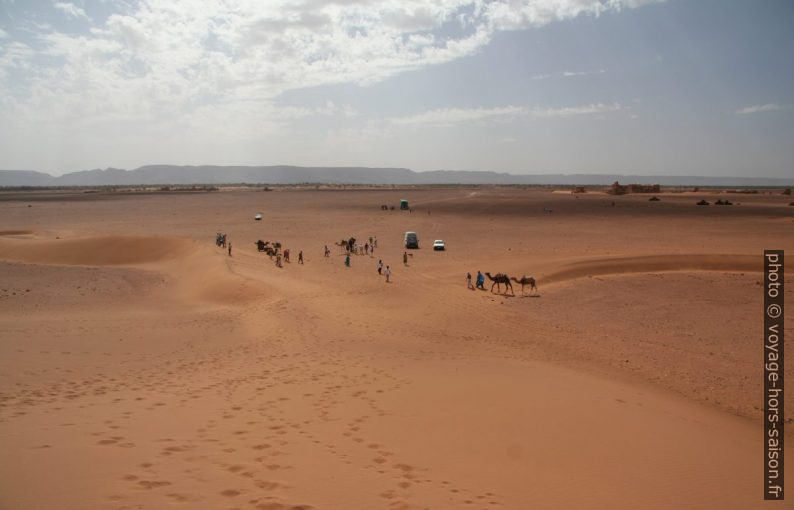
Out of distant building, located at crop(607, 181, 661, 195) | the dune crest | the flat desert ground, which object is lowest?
the flat desert ground

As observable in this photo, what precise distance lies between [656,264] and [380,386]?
88.4 feet

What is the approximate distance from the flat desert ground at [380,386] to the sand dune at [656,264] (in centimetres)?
17

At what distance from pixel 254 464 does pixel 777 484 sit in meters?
8.26

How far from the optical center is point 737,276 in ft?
100

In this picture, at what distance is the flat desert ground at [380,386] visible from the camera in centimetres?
731

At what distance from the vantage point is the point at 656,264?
3334 cm

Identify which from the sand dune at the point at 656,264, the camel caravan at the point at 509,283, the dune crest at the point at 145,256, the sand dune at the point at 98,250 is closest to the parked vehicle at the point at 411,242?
the sand dune at the point at 656,264

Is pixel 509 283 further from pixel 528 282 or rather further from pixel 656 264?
pixel 656 264

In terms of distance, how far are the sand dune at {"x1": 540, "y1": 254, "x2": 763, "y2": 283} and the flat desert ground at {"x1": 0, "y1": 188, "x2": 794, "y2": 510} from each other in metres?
0.17

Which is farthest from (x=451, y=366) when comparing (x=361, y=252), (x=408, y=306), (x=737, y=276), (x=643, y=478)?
(x=361, y=252)

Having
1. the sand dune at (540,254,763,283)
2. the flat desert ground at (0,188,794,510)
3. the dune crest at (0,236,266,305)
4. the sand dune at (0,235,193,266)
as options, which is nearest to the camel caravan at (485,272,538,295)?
the flat desert ground at (0,188,794,510)

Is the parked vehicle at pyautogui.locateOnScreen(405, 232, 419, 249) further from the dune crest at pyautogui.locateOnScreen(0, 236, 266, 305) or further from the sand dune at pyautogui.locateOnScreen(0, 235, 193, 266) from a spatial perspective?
the sand dune at pyautogui.locateOnScreen(0, 235, 193, 266)

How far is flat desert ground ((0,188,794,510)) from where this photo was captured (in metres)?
7.31

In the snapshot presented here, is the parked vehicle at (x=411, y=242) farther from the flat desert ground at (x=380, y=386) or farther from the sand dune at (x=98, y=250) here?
the sand dune at (x=98, y=250)
